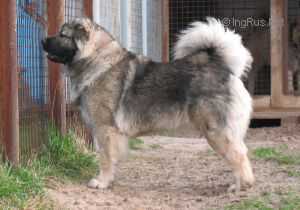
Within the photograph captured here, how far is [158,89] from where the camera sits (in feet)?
16.5

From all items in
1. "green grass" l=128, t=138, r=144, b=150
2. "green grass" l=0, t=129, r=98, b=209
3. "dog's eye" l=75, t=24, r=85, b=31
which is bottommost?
"green grass" l=128, t=138, r=144, b=150

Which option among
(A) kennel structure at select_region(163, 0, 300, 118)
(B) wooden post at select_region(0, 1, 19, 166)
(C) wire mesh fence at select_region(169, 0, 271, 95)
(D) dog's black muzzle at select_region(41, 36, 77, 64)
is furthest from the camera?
(C) wire mesh fence at select_region(169, 0, 271, 95)

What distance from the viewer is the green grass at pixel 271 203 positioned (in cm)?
436

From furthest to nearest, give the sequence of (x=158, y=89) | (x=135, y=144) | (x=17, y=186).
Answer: (x=135, y=144), (x=158, y=89), (x=17, y=186)

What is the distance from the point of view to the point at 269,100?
31.7 ft

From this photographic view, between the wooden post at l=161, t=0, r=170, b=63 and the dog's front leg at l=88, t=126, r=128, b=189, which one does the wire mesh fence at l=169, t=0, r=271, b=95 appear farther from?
the dog's front leg at l=88, t=126, r=128, b=189

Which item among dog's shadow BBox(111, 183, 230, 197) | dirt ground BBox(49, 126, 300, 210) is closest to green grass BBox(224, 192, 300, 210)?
dirt ground BBox(49, 126, 300, 210)

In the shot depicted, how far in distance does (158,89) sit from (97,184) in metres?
0.94

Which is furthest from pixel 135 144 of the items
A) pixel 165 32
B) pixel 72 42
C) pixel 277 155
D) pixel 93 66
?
pixel 165 32

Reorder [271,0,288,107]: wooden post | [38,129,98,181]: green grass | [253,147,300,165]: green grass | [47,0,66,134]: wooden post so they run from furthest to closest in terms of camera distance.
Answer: [271,0,288,107]: wooden post → [253,147,300,165]: green grass → [47,0,66,134]: wooden post → [38,129,98,181]: green grass

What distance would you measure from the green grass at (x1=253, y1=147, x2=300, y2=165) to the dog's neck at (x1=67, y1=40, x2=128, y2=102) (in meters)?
2.11

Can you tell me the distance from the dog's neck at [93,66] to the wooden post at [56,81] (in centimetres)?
61

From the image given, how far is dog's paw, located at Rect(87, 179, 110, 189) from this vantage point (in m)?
5.06

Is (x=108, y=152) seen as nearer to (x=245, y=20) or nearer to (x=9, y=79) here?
(x=9, y=79)
